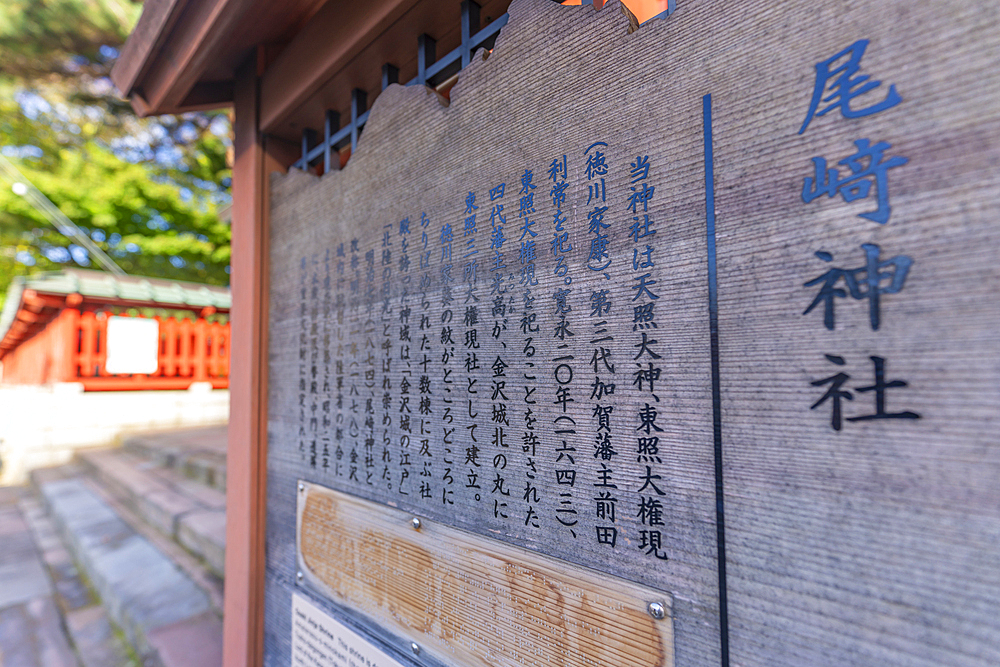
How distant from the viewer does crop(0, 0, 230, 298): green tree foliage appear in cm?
752

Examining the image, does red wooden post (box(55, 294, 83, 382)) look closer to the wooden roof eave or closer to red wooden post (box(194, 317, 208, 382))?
red wooden post (box(194, 317, 208, 382))

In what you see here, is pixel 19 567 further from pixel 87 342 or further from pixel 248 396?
pixel 87 342

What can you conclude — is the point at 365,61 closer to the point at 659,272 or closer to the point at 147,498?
the point at 659,272

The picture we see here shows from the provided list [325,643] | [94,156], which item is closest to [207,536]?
[325,643]

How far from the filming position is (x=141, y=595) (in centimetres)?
285

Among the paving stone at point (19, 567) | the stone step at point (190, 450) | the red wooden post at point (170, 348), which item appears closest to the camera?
the paving stone at point (19, 567)

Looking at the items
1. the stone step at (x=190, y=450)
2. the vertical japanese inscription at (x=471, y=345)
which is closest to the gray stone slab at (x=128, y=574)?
the stone step at (x=190, y=450)

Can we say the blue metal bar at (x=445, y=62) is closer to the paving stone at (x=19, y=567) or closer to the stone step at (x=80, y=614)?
the stone step at (x=80, y=614)

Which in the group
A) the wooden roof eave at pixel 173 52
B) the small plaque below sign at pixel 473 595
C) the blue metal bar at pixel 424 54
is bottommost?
the small plaque below sign at pixel 473 595

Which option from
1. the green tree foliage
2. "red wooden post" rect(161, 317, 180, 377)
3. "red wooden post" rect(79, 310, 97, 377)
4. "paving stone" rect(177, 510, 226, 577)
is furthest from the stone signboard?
the green tree foliage

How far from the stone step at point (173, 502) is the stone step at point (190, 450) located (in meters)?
0.08

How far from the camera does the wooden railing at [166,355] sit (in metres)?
7.27

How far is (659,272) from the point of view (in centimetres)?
80

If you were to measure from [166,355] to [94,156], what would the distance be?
4412mm
